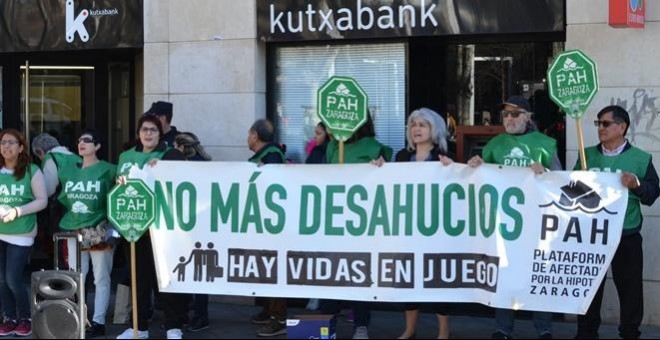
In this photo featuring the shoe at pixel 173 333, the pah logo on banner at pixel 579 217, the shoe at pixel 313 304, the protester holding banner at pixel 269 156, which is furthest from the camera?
the shoe at pixel 313 304

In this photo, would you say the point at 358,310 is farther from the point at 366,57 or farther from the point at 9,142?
the point at 9,142

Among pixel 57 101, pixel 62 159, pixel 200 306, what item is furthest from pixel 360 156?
pixel 57 101

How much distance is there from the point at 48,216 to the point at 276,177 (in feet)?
8.31

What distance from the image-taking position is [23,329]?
863 cm

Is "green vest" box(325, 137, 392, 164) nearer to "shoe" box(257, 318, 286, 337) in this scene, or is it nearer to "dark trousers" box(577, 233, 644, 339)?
"shoe" box(257, 318, 286, 337)

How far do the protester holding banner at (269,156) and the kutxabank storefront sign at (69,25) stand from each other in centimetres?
261

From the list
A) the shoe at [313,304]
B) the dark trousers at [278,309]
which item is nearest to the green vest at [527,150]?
the dark trousers at [278,309]

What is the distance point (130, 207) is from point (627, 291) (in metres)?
3.84

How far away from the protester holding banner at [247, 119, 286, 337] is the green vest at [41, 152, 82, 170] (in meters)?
1.57

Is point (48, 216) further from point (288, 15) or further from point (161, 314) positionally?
point (288, 15)

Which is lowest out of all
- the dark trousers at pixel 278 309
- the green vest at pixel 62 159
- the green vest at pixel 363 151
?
the dark trousers at pixel 278 309

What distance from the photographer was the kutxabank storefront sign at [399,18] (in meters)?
8.84

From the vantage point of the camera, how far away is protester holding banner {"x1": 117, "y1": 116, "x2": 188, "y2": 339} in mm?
8188

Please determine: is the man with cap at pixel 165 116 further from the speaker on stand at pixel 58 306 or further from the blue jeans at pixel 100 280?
the speaker on stand at pixel 58 306
